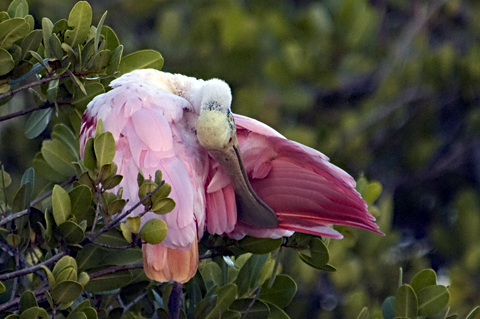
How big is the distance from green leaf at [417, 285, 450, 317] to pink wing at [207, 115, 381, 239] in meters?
0.30

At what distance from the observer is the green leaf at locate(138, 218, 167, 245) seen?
7.07 ft

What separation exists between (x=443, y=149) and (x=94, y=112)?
155 inches

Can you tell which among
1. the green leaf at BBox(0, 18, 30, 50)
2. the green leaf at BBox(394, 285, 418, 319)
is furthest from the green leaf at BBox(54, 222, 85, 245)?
the green leaf at BBox(394, 285, 418, 319)

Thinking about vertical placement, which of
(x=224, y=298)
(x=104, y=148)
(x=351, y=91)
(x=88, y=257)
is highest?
(x=104, y=148)

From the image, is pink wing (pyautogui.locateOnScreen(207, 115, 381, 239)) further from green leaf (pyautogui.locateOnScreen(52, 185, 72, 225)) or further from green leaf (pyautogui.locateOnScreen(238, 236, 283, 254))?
green leaf (pyautogui.locateOnScreen(52, 185, 72, 225))

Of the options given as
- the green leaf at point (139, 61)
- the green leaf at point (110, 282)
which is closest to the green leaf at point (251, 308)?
the green leaf at point (110, 282)

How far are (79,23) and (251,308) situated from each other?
1110 mm

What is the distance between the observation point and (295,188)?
2.73 metres

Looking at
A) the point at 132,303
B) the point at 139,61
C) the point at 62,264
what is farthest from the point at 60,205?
the point at 139,61

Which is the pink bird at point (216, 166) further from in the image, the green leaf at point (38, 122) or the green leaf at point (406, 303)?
the green leaf at point (406, 303)

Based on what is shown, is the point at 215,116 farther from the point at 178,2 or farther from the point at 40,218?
the point at 178,2

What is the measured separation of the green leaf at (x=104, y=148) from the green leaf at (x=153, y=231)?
228 millimetres

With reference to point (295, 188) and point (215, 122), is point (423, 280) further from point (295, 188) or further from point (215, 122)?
point (215, 122)

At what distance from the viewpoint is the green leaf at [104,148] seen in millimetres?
2064
